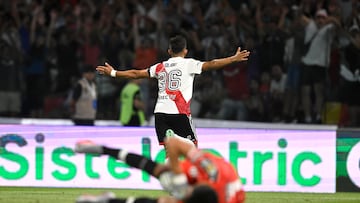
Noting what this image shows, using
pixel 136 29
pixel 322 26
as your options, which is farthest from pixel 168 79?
pixel 136 29

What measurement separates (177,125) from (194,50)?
8.93 meters

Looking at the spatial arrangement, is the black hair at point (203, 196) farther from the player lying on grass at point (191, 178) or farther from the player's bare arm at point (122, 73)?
the player's bare arm at point (122, 73)

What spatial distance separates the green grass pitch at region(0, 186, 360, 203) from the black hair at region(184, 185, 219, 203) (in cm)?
628

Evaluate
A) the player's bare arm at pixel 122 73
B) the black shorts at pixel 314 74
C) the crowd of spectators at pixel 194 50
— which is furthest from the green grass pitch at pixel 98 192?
the crowd of spectators at pixel 194 50

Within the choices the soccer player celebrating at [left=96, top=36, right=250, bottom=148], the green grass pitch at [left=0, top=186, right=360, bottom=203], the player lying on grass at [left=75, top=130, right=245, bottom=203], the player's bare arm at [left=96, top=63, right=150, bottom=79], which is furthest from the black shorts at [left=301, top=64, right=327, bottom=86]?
the player lying on grass at [left=75, top=130, right=245, bottom=203]

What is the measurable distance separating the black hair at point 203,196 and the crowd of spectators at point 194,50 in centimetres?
1260

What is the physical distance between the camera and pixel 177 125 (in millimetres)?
14711

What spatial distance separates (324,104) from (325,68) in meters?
0.82

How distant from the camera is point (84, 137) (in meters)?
19.3

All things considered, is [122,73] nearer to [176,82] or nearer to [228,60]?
[176,82]

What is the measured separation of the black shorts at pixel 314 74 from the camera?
2234 cm

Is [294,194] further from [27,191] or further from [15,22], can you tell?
[15,22]

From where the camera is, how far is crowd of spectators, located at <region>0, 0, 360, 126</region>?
74.0 feet

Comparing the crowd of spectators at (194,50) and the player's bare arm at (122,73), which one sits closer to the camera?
the player's bare arm at (122,73)
